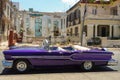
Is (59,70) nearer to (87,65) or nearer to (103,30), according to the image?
(87,65)

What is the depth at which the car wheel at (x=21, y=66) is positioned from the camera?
13117 millimetres

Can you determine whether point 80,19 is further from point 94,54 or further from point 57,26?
point 94,54

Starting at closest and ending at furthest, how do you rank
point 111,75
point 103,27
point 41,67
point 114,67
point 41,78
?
point 41,78, point 111,75, point 41,67, point 114,67, point 103,27

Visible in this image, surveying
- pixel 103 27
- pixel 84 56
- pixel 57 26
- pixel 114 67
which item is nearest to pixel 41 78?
pixel 84 56

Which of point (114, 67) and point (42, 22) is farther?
point (42, 22)

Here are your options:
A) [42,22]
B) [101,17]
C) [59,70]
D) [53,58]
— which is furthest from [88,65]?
[42,22]

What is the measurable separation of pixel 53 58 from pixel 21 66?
1.31 metres

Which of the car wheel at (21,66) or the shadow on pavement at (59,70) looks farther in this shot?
the shadow on pavement at (59,70)

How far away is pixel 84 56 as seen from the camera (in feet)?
44.9

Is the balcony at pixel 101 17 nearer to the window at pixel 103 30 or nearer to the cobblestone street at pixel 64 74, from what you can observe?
the window at pixel 103 30

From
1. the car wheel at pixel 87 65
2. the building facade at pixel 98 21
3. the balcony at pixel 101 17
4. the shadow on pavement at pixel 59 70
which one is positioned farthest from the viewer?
the building facade at pixel 98 21

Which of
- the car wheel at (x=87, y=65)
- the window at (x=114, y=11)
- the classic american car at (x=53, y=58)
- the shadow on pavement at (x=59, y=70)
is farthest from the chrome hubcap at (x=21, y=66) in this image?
the window at (x=114, y=11)

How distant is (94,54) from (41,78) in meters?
2.96

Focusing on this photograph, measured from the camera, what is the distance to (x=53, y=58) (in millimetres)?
13336
